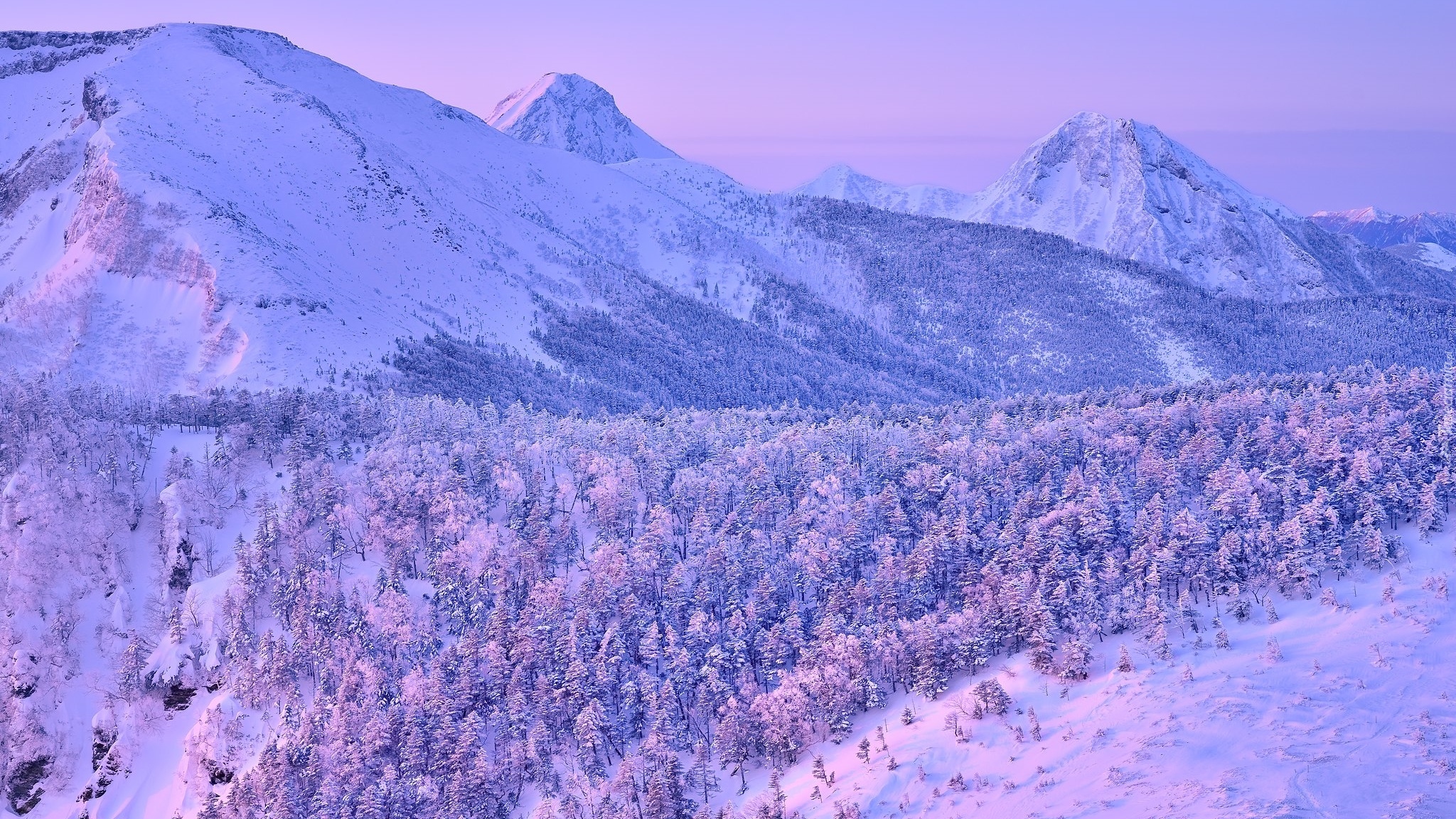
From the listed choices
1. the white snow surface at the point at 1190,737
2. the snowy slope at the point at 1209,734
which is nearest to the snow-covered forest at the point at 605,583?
the white snow surface at the point at 1190,737

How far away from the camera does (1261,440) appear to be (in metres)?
114

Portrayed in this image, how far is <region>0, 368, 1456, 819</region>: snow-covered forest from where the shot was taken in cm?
8406

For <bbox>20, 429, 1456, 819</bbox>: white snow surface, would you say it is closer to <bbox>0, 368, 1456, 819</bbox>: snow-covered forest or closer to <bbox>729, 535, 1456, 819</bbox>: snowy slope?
<bbox>729, 535, 1456, 819</bbox>: snowy slope

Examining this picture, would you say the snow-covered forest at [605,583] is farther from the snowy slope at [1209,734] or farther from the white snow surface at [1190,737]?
the snowy slope at [1209,734]

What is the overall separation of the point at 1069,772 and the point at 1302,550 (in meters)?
33.1

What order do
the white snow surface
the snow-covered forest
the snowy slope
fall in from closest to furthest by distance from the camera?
the snowy slope → the white snow surface → the snow-covered forest

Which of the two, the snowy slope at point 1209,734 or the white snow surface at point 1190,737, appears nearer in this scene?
the snowy slope at point 1209,734

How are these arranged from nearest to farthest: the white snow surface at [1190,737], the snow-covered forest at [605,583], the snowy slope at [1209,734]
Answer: the snowy slope at [1209,734]
the white snow surface at [1190,737]
the snow-covered forest at [605,583]

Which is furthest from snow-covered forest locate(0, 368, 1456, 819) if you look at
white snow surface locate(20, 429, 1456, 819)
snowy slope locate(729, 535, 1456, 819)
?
snowy slope locate(729, 535, 1456, 819)

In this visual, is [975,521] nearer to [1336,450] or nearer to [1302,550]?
[1302,550]

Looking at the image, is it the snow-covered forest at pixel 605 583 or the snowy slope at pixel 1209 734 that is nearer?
the snowy slope at pixel 1209 734

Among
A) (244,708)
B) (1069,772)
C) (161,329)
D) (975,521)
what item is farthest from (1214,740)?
(161,329)

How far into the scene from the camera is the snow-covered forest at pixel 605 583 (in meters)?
84.1

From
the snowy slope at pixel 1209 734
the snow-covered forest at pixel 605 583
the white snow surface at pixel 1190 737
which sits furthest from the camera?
the snow-covered forest at pixel 605 583
